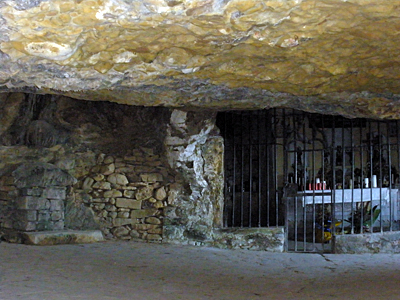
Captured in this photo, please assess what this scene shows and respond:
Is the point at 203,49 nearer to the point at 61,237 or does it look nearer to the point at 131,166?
the point at 61,237

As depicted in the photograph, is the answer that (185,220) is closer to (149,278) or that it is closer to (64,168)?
(64,168)

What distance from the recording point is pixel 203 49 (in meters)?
3.08

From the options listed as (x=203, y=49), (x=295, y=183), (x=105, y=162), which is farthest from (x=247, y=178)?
(x=203, y=49)

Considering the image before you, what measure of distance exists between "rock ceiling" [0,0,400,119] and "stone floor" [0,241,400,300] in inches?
66.3

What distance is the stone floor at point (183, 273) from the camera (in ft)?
12.2

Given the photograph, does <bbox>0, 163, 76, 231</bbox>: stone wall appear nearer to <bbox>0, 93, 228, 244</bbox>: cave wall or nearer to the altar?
<bbox>0, 93, 228, 244</bbox>: cave wall

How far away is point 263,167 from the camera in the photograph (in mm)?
8312

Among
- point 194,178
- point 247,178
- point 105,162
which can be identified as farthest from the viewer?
point 247,178

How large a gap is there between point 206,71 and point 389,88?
5.74ft

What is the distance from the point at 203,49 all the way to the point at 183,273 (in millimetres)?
2536

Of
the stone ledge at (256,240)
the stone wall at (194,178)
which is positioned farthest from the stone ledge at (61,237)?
the stone ledge at (256,240)

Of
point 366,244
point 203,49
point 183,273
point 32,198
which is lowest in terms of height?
point 183,273

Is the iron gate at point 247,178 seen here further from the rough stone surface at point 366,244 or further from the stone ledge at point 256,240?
the rough stone surface at point 366,244

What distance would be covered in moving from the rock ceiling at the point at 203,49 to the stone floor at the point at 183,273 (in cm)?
168
